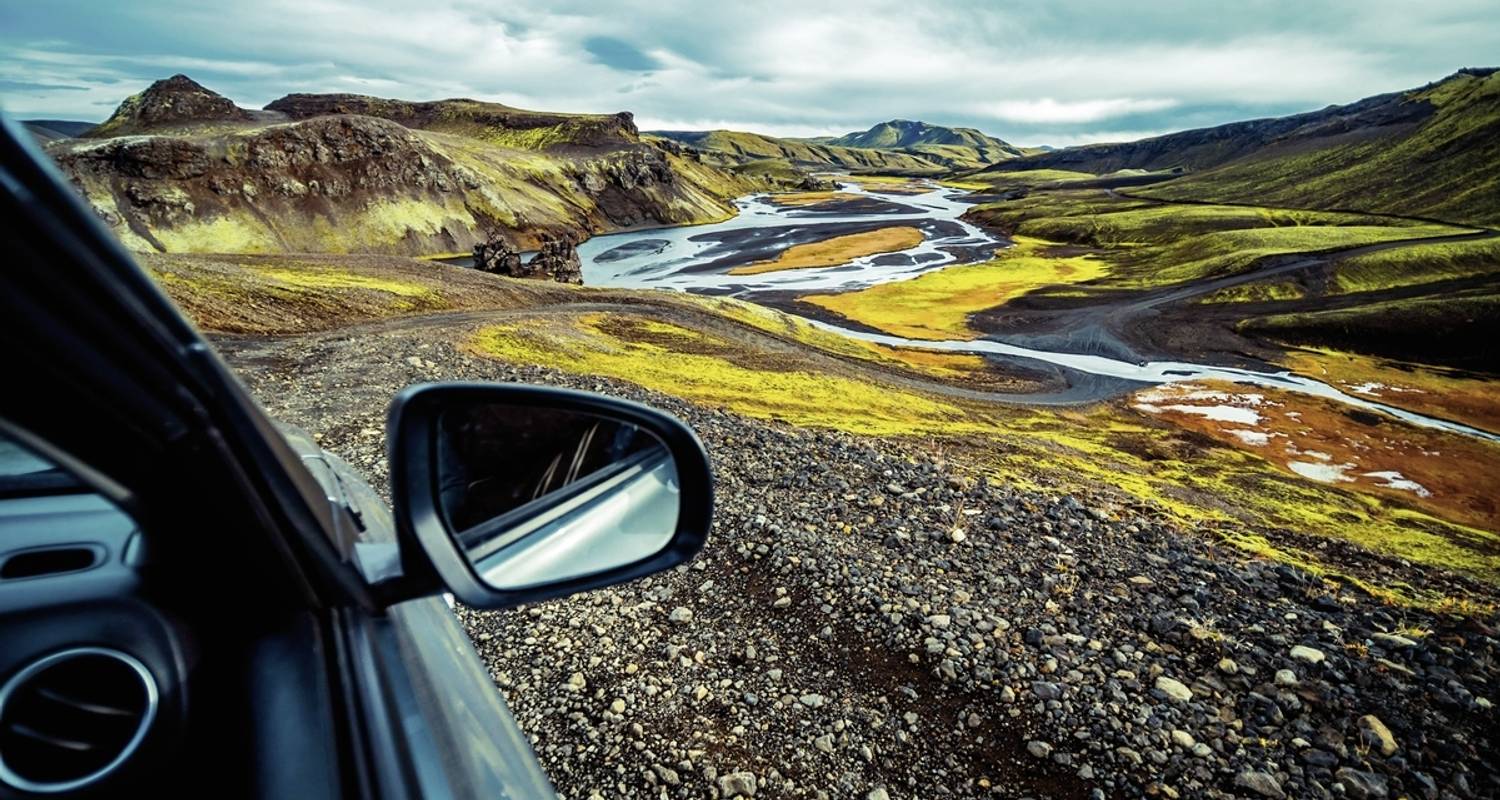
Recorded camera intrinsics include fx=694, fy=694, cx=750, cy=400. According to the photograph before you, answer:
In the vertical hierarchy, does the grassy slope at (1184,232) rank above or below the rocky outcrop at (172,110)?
below

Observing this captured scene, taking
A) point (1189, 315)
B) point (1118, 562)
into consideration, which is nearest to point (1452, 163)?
point (1189, 315)

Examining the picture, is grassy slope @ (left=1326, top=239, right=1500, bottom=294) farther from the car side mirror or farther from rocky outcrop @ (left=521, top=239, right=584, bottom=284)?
the car side mirror

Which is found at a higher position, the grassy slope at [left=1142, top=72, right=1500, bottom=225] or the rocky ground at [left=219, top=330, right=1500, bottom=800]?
the grassy slope at [left=1142, top=72, right=1500, bottom=225]

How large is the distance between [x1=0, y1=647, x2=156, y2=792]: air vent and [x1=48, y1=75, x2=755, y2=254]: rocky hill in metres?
53.7

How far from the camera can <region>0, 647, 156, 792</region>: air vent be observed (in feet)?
3.29


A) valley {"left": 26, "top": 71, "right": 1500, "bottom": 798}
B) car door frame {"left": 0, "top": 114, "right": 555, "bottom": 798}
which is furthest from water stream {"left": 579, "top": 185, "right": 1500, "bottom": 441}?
car door frame {"left": 0, "top": 114, "right": 555, "bottom": 798}

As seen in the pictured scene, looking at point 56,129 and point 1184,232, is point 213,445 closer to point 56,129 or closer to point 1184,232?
point 56,129

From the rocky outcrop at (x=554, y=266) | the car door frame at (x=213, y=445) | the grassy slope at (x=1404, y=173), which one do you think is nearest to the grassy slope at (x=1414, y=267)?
the grassy slope at (x=1404, y=173)

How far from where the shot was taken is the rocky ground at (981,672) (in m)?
4.62

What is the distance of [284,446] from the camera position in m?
1.31

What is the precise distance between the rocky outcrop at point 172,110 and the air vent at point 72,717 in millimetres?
112208

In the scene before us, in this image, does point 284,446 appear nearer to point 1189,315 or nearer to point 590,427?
point 590,427

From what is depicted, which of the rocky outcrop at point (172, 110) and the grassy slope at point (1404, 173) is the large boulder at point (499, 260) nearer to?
the rocky outcrop at point (172, 110)

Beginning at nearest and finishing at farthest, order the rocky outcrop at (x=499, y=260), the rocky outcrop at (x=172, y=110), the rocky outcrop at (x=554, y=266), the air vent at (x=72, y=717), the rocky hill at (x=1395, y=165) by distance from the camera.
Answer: the air vent at (x=72, y=717) → the rocky outcrop at (x=499, y=260) → the rocky outcrop at (x=554, y=266) → the rocky outcrop at (x=172, y=110) → the rocky hill at (x=1395, y=165)
